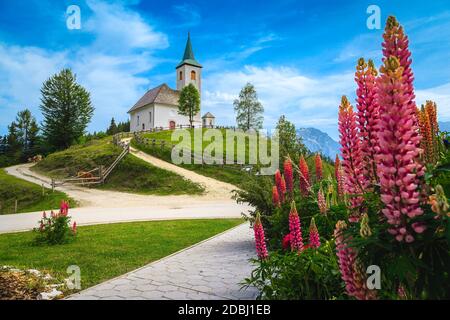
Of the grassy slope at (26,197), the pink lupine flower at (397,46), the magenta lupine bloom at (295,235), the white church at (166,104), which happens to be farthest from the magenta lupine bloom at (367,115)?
the white church at (166,104)

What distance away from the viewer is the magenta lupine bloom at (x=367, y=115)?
207 centimetres

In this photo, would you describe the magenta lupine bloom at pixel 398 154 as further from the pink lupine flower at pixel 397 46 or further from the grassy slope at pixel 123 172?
the grassy slope at pixel 123 172

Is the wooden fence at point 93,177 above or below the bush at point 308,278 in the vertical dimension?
above

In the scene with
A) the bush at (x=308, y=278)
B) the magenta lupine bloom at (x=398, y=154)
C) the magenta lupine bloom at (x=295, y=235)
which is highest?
the magenta lupine bloom at (x=398, y=154)

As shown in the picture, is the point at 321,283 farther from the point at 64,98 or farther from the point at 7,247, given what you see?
the point at 64,98

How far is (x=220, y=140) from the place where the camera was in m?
49.9

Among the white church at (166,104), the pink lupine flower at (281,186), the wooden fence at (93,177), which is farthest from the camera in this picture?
the white church at (166,104)

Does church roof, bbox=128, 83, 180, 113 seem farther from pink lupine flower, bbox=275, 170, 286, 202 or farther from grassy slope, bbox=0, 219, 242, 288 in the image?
pink lupine flower, bbox=275, 170, 286, 202

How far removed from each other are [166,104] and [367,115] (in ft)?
222

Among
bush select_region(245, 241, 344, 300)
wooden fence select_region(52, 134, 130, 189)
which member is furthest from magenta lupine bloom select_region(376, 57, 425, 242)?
wooden fence select_region(52, 134, 130, 189)

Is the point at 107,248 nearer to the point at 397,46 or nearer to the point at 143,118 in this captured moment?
the point at 397,46

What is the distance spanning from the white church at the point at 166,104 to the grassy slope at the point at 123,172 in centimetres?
2335

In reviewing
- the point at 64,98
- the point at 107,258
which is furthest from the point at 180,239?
the point at 64,98

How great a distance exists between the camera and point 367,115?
2.12m
